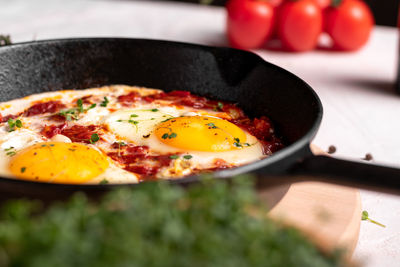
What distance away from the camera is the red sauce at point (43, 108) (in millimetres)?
2496

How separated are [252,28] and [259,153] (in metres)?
2.62

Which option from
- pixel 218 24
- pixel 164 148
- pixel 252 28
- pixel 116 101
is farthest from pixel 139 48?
pixel 218 24

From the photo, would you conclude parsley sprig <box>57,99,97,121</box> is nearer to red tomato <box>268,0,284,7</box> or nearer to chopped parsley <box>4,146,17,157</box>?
chopped parsley <box>4,146,17,157</box>

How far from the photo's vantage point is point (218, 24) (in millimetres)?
5484

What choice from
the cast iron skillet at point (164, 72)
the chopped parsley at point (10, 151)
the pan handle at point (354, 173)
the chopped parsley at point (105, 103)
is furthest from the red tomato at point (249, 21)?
the pan handle at point (354, 173)

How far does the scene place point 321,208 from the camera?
1.82 meters

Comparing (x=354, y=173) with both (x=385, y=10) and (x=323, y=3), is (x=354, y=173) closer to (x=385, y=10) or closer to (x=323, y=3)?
(x=323, y=3)

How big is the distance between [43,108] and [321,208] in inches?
55.8

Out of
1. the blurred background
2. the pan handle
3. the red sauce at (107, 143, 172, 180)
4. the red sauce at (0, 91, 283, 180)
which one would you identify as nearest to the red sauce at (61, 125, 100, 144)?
the red sauce at (0, 91, 283, 180)

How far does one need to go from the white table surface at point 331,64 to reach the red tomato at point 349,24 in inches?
A: 5.0

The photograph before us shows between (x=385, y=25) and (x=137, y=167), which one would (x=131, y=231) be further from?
(x=385, y=25)

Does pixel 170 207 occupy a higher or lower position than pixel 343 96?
higher

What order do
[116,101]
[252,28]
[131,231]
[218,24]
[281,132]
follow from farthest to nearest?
[218,24] < [252,28] < [116,101] < [281,132] < [131,231]

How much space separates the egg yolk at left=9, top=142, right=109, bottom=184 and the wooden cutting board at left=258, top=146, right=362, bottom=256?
0.64 m
